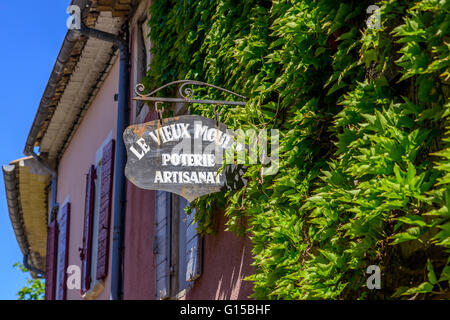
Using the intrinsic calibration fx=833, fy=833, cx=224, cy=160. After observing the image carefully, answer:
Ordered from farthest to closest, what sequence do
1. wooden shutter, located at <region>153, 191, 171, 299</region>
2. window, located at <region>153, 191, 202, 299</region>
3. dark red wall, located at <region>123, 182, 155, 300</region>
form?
dark red wall, located at <region>123, 182, 155, 300</region> < wooden shutter, located at <region>153, 191, 171, 299</region> < window, located at <region>153, 191, 202, 299</region>

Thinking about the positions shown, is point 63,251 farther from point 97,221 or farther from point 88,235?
point 97,221

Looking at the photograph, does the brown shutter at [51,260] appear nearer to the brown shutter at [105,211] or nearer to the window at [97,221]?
the window at [97,221]

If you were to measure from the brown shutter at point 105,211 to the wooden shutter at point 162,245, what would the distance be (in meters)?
2.29

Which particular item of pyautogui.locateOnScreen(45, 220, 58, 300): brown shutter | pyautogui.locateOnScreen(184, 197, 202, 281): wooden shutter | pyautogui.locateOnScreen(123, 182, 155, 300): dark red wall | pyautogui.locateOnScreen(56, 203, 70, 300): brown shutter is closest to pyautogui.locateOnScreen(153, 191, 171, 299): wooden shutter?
pyautogui.locateOnScreen(123, 182, 155, 300): dark red wall

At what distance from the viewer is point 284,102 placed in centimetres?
559

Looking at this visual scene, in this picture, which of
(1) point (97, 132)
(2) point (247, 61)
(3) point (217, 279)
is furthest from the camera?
(1) point (97, 132)

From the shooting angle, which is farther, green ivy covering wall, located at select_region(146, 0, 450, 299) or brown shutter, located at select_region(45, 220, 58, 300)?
brown shutter, located at select_region(45, 220, 58, 300)

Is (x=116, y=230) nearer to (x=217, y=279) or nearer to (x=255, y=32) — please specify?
(x=217, y=279)

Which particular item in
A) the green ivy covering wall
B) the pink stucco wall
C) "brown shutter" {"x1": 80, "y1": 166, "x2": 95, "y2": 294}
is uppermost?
the pink stucco wall

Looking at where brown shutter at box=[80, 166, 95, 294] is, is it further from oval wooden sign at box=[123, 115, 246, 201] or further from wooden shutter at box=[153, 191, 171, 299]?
oval wooden sign at box=[123, 115, 246, 201]

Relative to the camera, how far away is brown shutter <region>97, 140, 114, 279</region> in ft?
36.5

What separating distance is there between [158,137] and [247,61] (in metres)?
1.24

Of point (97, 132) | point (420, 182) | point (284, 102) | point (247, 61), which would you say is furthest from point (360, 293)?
point (97, 132)

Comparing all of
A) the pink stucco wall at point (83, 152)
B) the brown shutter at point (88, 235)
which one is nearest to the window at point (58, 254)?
the pink stucco wall at point (83, 152)
